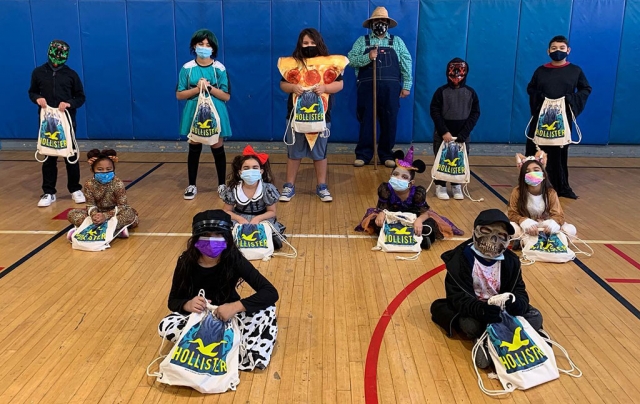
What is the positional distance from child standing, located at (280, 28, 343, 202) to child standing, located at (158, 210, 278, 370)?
118 inches

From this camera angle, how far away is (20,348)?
300 cm

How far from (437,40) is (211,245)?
603 centimetres

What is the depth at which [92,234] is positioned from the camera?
445cm

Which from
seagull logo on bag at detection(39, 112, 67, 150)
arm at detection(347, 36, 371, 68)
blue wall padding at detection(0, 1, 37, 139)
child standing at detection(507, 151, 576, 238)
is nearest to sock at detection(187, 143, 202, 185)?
seagull logo on bag at detection(39, 112, 67, 150)

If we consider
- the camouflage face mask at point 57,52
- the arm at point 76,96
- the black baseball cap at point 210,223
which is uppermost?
the camouflage face mask at point 57,52

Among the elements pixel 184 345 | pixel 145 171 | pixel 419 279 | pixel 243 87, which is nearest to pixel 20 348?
pixel 184 345

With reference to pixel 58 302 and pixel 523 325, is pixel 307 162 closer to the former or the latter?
pixel 58 302

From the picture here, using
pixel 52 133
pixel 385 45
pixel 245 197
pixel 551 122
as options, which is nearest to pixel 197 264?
pixel 245 197

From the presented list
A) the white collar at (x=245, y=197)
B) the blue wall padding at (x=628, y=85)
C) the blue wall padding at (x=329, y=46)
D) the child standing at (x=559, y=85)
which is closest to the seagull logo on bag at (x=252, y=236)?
the white collar at (x=245, y=197)

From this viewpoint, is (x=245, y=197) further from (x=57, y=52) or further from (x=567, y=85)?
(x=567, y=85)

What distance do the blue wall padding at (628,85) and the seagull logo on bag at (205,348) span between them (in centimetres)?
721

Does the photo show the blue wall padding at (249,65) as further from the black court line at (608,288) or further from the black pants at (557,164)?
the black court line at (608,288)

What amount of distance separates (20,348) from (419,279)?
2.42 m

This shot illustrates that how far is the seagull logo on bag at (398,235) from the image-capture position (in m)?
4.42
